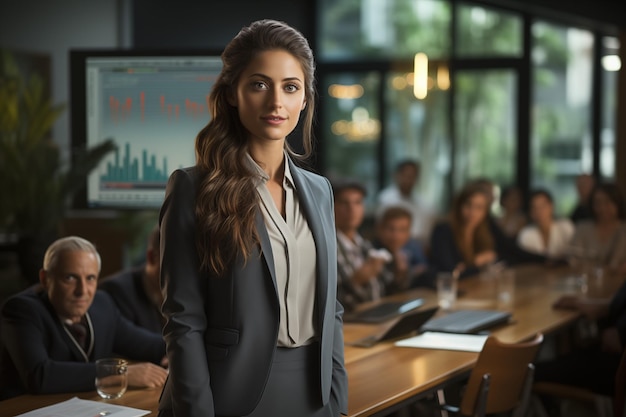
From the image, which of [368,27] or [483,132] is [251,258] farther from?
[368,27]

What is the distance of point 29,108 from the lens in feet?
18.4

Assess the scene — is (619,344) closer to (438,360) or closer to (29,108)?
(438,360)

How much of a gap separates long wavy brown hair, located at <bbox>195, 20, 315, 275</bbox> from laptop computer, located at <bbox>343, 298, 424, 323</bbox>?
2171mm

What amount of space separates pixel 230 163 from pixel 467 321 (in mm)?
2296

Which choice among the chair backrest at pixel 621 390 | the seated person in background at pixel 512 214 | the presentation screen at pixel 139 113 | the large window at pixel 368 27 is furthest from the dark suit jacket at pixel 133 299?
the large window at pixel 368 27

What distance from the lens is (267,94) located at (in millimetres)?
2350

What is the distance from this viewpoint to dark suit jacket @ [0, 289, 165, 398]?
10.0 feet

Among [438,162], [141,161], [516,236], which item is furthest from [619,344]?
[438,162]

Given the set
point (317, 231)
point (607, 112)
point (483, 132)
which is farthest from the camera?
point (607, 112)

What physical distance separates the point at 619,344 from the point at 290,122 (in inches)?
111

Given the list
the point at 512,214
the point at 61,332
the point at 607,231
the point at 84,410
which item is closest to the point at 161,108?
the point at 61,332

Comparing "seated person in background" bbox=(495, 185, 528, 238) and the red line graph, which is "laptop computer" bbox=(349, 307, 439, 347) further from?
"seated person in background" bbox=(495, 185, 528, 238)

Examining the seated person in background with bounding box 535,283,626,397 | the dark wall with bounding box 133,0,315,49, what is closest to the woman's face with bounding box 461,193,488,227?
the seated person in background with bounding box 535,283,626,397

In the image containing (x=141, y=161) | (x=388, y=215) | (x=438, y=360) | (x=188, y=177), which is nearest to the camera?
(x=188, y=177)
